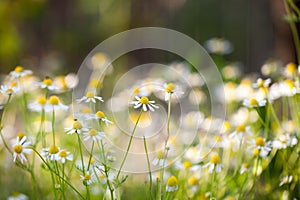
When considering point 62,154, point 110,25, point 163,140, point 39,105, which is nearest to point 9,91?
point 39,105

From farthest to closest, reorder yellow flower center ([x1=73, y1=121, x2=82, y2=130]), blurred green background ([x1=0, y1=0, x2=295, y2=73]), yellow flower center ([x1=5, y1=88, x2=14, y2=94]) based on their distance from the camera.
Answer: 1. blurred green background ([x1=0, y1=0, x2=295, y2=73])
2. yellow flower center ([x1=5, y1=88, x2=14, y2=94])
3. yellow flower center ([x1=73, y1=121, x2=82, y2=130])

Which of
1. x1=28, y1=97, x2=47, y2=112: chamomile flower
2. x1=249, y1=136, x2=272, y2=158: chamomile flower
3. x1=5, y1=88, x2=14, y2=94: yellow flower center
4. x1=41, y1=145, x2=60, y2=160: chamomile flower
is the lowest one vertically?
x1=41, y1=145, x2=60, y2=160: chamomile flower

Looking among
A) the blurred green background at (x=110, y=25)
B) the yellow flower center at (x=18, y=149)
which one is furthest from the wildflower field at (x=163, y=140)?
the blurred green background at (x=110, y=25)

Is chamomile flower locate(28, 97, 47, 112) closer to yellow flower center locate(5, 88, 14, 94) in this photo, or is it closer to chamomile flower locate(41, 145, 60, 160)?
yellow flower center locate(5, 88, 14, 94)

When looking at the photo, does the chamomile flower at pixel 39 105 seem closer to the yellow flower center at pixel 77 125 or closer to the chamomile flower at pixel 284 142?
the yellow flower center at pixel 77 125

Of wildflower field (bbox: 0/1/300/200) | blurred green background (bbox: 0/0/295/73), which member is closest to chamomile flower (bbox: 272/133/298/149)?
wildflower field (bbox: 0/1/300/200)

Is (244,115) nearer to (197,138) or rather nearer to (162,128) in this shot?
(197,138)

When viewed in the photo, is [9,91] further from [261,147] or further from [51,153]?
[261,147]
